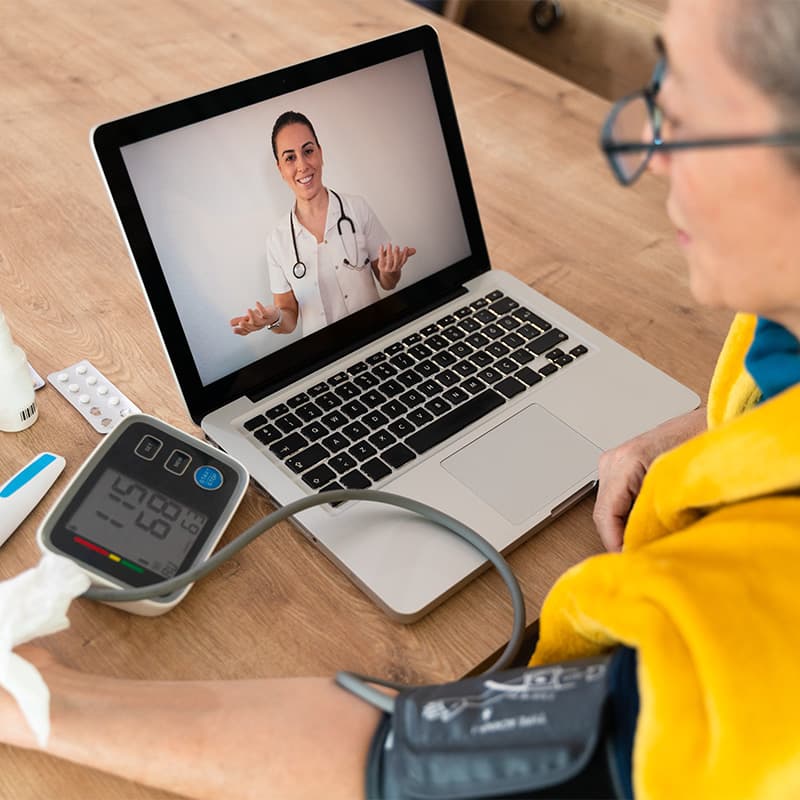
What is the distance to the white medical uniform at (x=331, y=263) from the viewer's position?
0.82 m

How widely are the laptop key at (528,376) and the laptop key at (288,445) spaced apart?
0.23 metres

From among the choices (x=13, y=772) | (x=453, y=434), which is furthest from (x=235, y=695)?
(x=453, y=434)

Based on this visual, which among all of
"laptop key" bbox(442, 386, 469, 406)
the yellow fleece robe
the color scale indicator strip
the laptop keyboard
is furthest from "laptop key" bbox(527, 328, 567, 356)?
the color scale indicator strip

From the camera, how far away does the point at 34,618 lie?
614 millimetres

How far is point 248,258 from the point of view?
2.64 ft

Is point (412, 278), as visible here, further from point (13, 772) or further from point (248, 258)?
point (13, 772)

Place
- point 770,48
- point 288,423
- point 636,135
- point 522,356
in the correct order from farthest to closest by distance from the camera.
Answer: point 522,356
point 288,423
point 636,135
point 770,48

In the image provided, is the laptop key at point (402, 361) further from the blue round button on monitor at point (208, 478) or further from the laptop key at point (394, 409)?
the blue round button on monitor at point (208, 478)

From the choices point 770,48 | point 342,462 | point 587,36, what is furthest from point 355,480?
point 587,36

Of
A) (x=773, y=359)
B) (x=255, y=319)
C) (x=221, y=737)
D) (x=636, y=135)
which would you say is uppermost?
Answer: (x=636, y=135)

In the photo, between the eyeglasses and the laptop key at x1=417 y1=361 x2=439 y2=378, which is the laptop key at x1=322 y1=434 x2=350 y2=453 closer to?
the laptop key at x1=417 y1=361 x2=439 y2=378

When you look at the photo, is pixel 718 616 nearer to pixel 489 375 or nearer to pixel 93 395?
pixel 489 375

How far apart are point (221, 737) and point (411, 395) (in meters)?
0.37

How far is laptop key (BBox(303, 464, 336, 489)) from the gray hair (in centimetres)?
44
